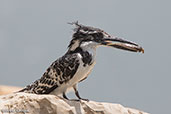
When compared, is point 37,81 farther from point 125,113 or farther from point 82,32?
point 125,113

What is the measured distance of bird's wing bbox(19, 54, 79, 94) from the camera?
471 cm

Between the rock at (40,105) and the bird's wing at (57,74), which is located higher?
the bird's wing at (57,74)

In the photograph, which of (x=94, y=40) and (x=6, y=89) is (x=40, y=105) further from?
(x=6, y=89)

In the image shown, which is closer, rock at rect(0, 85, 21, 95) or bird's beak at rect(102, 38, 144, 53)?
bird's beak at rect(102, 38, 144, 53)

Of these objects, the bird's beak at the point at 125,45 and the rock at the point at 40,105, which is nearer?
the rock at the point at 40,105

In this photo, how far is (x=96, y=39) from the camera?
194 inches

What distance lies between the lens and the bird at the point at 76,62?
4727 millimetres

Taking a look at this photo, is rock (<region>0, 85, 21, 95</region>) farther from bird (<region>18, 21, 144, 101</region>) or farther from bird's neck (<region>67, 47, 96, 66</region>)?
bird's neck (<region>67, 47, 96, 66</region>)

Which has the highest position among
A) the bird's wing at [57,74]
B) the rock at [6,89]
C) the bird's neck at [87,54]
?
the rock at [6,89]

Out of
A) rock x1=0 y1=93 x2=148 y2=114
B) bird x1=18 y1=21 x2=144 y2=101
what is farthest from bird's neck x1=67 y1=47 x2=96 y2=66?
rock x1=0 y1=93 x2=148 y2=114

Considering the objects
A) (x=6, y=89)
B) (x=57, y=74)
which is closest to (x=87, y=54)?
(x=57, y=74)

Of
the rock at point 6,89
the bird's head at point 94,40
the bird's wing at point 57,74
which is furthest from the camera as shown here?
the rock at point 6,89

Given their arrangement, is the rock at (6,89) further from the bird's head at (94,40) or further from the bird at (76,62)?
the bird's head at (94,40)

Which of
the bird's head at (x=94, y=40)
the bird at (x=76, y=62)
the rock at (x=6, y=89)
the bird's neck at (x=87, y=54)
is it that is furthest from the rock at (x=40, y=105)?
the rock at (x=6, y=89)
